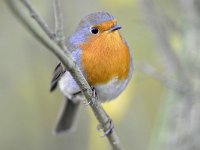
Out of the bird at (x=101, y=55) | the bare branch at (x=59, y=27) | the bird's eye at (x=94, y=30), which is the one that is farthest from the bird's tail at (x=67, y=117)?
the bare branch at (x=59, y=27)

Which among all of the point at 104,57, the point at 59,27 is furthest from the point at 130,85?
the point at 59,27

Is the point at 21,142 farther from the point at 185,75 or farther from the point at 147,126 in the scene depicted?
the point at 185,75

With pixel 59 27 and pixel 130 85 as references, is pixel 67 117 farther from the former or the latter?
pixel 59 27

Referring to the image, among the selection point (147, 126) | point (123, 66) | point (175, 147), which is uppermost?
point (123, 66)

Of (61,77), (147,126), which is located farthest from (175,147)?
(61,77)

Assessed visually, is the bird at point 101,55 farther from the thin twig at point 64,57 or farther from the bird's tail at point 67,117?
the bird's tail at point 67,117
